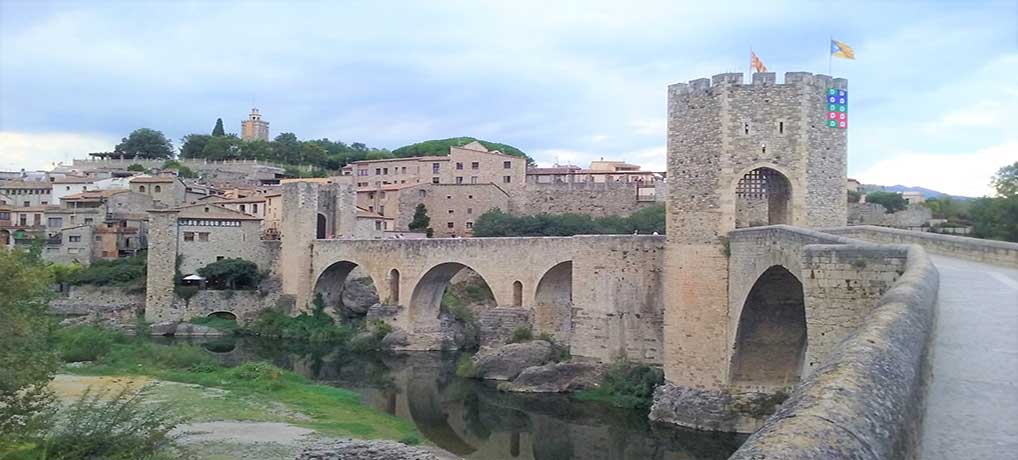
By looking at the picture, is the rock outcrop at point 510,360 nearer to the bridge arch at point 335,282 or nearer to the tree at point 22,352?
the bridge arch at point 335,282

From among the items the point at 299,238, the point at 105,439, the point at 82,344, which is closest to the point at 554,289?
→ the point at 299,238

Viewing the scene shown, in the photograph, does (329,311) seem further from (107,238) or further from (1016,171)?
(1016,171)

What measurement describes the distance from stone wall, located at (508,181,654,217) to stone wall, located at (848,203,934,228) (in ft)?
43.2

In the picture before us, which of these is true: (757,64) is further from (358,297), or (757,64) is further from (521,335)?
(358,297)

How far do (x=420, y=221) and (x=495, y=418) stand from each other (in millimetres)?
30279

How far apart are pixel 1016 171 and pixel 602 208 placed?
76.3 feet

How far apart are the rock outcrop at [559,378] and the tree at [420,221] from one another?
26723 millimetres

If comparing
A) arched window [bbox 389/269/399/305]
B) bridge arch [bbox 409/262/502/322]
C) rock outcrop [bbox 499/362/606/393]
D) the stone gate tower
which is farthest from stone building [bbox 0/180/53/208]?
the stone gate tower

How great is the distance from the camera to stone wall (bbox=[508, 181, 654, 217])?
170 feet

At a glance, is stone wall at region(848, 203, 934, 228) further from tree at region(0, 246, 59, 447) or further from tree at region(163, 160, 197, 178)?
tree at region(163, 160, 197, 178)

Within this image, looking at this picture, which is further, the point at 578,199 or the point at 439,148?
the point at 439,148

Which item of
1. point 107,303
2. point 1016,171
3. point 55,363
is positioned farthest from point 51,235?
point 1016,171

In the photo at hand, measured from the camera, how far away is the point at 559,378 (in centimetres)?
2448

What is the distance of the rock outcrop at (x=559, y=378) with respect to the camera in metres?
23.9
